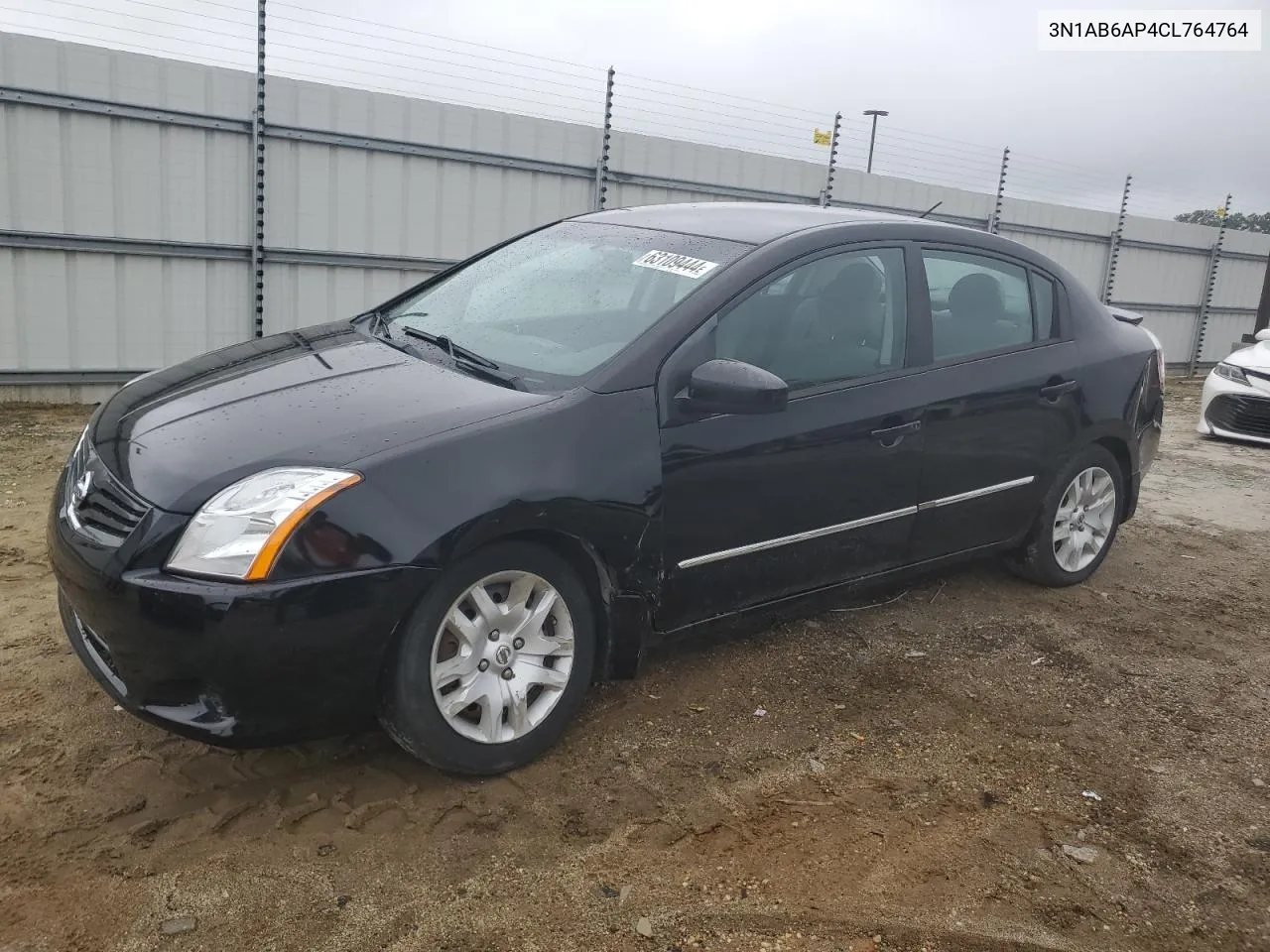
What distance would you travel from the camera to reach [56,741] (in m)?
3.05

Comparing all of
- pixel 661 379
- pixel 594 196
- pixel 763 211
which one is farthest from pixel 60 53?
pixel 661 379

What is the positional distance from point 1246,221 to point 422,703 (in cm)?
2886

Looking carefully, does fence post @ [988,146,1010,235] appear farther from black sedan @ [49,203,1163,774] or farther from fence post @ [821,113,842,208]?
black sedan @ [49,203,1163,774]

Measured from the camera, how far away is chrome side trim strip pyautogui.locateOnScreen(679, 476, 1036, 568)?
11.0ft

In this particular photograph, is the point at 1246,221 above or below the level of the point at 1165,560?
above

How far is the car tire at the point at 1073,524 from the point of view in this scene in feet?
15.2

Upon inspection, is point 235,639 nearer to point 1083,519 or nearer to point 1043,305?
point 1043,305

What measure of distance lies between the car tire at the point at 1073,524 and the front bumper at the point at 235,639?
305 centimetres

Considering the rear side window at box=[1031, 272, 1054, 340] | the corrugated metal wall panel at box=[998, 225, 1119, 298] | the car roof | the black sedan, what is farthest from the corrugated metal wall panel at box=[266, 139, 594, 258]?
the corrugated metal wall panel at box=[998, 225, 1119, 298]

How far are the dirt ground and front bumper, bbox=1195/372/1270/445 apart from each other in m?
5.64

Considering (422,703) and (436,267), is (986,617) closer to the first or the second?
(422,703)

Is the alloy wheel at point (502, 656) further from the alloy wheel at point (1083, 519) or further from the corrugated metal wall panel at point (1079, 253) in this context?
the corrugated metal wall panel at point (1079, 253)

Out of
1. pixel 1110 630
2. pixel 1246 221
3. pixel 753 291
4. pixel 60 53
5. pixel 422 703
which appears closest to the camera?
pixel 422 703

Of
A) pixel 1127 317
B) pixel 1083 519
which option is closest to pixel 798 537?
pixel 1083 519
